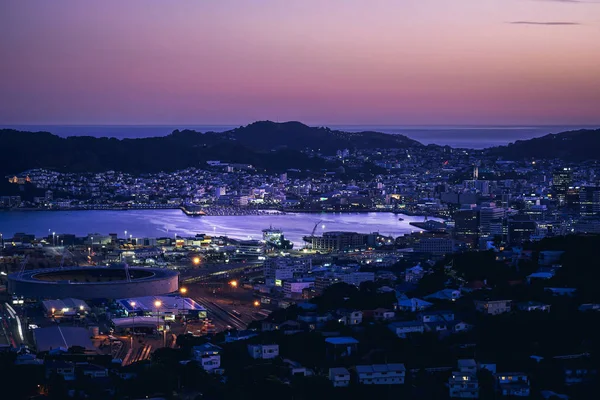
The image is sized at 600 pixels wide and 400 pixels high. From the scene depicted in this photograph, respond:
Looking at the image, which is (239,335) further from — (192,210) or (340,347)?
(192,210)

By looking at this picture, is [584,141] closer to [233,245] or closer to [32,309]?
[233,245]

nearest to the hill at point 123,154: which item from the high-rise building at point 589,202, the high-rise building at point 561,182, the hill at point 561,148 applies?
the hill at point 561,148

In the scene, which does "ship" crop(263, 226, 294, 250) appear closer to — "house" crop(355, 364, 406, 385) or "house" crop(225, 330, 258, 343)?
"house" crop(225, 330, 258, 343)

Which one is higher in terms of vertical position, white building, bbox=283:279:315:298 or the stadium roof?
the stadium roof

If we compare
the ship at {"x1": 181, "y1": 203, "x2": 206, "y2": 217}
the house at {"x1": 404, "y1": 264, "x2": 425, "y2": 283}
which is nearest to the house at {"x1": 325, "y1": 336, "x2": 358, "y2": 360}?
the house at {"x1": 404, "y1": 264, "x2": 425, "y2": 283}

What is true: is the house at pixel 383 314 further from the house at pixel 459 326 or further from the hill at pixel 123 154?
the hill at pixel 123 154

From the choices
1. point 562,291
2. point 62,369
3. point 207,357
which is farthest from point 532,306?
point 62,369
